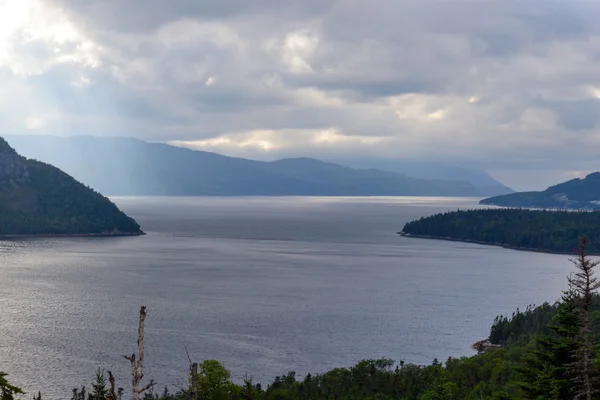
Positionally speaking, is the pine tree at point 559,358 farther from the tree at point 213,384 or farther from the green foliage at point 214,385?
the tree at point 213,384

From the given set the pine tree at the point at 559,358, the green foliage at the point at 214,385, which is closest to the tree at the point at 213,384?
the green foliage at the point at 214,385

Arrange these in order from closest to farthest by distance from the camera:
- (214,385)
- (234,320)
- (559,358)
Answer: (559,358)
(214,385)
(234,320)

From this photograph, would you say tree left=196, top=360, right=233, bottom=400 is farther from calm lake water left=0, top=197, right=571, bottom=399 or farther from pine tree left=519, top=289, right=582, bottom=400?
pine tree left=519, top=289, right=582, bottom=400

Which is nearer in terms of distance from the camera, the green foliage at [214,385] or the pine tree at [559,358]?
the pine tree at [559,358]

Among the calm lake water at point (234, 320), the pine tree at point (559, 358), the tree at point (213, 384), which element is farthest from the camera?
the calm lake water at point (234, 320)

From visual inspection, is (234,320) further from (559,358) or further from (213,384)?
(559,358)

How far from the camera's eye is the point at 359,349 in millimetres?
112812

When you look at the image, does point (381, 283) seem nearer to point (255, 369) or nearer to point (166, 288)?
point (166, 288)

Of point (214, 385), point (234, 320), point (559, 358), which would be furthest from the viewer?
point (234, 320)

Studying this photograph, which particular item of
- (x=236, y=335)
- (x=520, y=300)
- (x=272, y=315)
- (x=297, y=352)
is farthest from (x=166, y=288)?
(x=520, y=300)

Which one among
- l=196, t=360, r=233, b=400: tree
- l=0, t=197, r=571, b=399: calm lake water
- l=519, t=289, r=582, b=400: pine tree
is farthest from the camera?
l=0, t=197, r=571, b=399: calm lake water

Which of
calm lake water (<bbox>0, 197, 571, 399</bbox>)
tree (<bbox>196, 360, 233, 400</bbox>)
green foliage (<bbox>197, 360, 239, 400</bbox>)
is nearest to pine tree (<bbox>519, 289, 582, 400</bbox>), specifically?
green foliage (<bbox>197, 360, 239, 400</bbox>)

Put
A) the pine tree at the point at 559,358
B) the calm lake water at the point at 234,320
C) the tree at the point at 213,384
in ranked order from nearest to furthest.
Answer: the pine tree at the point at 559,358 → the tree at the point at 213,384 → the calm lake water at the point at 234,320

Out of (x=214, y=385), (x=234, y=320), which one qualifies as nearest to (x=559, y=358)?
(x=214, y=385)
